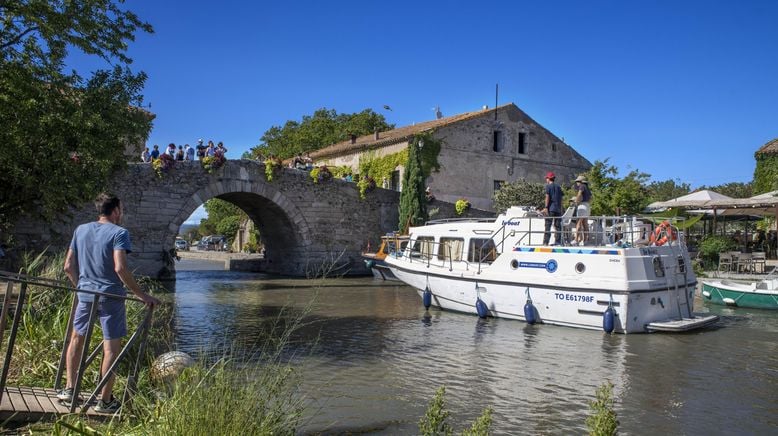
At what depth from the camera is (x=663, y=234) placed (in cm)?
1267

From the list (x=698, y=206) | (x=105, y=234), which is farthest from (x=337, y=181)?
(x=105, y=234)

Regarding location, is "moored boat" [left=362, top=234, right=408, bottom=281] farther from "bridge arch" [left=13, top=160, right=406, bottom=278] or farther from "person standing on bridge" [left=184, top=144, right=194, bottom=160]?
"person standing on bridge" [left=184, top=144, right=194, bottom=160]

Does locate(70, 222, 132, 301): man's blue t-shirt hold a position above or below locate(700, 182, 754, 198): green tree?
below

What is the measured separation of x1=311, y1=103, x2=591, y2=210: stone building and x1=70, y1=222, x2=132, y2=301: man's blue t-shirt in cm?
2229

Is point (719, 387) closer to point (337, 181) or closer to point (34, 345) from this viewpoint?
point (34, 345)

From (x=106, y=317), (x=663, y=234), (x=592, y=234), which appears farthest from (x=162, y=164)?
(x=106, y=317)

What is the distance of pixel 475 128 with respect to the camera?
28.7 metres

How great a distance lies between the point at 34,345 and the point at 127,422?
8.43ft

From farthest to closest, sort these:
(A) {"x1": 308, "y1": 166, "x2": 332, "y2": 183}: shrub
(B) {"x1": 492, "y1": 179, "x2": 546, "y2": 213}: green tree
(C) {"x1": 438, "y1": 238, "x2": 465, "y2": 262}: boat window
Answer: (B) {"x1": 492, "y1": 179, "x2": 546, "y2": 213}: green tree < (A) {"x1": 308, "y1": 166, "x2": 332, "y2": 183}: shrub < (C) {"x1": 438, "y1": 238, "x2": 465, "y2": 262}: boat window

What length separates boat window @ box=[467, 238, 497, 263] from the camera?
13359 mm

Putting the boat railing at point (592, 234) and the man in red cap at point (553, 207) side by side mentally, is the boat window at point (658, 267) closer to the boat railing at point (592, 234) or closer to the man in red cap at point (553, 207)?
the boat railing at point (592, 234)

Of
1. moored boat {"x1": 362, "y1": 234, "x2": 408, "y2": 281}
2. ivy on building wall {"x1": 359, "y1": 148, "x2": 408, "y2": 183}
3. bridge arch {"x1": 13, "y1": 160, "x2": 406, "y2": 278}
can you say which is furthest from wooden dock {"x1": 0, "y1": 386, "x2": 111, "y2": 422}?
ivy on building wall {"x1": 359, "y1": 148, "x2": 408, "y2": 183}

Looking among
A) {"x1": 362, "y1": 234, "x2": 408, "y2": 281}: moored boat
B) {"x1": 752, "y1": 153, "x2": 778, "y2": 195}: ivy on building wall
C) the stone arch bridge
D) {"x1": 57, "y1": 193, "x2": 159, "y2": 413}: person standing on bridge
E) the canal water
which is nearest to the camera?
{"x1": 57, "y1": 193, "x2": 159, "y2": 413}: person standing on bridge

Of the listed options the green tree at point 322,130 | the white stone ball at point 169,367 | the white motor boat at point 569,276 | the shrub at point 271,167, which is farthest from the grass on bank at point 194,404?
the green tree at point 322,130
